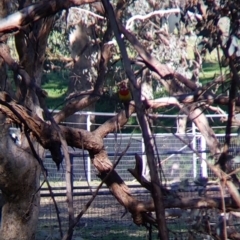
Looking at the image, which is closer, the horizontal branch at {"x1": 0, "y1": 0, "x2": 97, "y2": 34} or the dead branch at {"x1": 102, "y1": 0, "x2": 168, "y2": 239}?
the dead branch at {"x1": 102, "y1": 0, "x2": 168, "y2": 239}

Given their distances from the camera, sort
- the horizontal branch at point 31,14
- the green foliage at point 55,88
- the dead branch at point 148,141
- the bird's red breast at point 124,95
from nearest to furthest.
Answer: the dead branch at point 148,141
the horizontal branch at point 31,14
the bird's red breast at point 124,95
the green foliage at point 55,88

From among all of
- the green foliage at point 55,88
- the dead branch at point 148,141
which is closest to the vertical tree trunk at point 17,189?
the dead branch at point 148,141

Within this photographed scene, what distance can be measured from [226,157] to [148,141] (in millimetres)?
605

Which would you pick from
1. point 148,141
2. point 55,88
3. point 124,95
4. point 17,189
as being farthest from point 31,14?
point 55,88

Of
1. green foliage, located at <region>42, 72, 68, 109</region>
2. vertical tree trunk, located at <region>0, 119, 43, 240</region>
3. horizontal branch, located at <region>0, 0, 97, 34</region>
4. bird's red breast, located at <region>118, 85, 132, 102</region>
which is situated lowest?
vertical tree trunk, located at <region>0, 119, 43, 240</region>

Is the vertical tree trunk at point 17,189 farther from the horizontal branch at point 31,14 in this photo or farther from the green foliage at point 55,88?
the green foliage at point 55,88

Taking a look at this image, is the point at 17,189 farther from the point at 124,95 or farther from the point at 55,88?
the point at 55,88

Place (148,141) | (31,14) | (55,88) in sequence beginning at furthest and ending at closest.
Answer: (55,88) → (31,14) → (148,141)

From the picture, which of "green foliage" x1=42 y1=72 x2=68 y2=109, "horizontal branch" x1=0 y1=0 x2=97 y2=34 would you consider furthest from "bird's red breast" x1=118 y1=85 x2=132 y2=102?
"green foliage" x1=42 y1=72 x2=68 y2=109

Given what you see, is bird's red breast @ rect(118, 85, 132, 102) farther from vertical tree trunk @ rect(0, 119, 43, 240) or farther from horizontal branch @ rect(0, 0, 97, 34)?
vertical tree trunk @ rect(0, 119, 43, 240)

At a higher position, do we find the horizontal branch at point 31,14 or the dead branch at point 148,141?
the horizontal branch at point 31,14

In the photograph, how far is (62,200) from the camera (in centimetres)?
1175

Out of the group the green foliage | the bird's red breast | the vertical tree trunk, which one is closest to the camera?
the bird's red breast

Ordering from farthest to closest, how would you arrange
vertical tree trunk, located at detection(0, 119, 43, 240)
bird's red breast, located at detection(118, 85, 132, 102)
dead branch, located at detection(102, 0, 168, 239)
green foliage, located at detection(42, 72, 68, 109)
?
green foliage, located at detection(42, 72, 68, 109)
vertical tree trunk, located at detection(0, 119, 43, 240)
bird's red breast, located at detection(118, 85, 132, 102)
dead branch, located at detection(102, 0, 168, 239)
